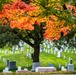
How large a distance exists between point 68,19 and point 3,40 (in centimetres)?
1609

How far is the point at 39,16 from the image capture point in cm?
1594

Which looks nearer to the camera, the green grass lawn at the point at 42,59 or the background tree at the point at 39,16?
the background tree at the point at 39,16

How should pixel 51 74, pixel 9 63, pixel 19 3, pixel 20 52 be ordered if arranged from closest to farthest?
pixel 51 74 → pixel 19 3 → pixel 9 63 → pixel 20 52

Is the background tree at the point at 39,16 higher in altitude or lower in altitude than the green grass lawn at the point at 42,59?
higher

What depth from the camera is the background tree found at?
1491cm

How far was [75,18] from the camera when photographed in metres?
15.5

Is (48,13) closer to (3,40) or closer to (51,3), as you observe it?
(51,3)

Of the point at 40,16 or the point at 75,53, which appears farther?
the point at 75,53

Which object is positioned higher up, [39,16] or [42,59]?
[39,16]

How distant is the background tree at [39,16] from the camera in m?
14.9

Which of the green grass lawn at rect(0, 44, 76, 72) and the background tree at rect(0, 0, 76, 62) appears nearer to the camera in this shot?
the background tree at rect(0, 0, 76, 62)

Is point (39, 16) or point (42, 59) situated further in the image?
point (42, 59)

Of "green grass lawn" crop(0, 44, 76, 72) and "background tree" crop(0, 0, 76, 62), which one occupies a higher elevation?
"background tree" crop(0, 0, 76, 62)

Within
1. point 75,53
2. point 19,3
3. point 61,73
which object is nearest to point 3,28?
point 19,3
